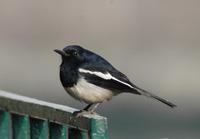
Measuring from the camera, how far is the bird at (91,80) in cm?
716

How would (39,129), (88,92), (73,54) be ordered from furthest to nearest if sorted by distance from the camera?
1. (73,54)
2. (88,92)
3. (39,129)

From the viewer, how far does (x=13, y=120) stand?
471 cm

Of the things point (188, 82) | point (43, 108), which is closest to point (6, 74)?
point (188, 82)

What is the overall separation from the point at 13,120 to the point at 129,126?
9308mm

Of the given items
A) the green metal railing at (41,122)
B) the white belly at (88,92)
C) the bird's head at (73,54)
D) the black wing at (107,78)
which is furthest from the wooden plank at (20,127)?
the bird's head at (73,54)

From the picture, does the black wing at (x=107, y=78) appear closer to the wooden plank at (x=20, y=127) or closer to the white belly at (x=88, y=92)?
the white belly at (x=88, y=92)

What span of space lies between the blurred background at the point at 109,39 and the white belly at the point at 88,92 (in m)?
8.16

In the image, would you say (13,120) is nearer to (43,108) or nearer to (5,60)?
(43,108)

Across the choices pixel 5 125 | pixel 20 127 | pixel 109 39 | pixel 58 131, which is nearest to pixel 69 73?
pixel 58 131

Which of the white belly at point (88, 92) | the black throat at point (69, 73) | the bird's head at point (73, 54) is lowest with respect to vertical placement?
the white belly at point (88, 92)

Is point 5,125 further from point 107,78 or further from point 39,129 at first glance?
point 107,78

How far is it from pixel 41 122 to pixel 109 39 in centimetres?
1272

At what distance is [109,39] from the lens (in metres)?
17.5

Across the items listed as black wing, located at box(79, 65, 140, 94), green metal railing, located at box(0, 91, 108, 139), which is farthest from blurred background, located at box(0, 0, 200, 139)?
green metal railing, located at box(0, 91, 108, 139)
